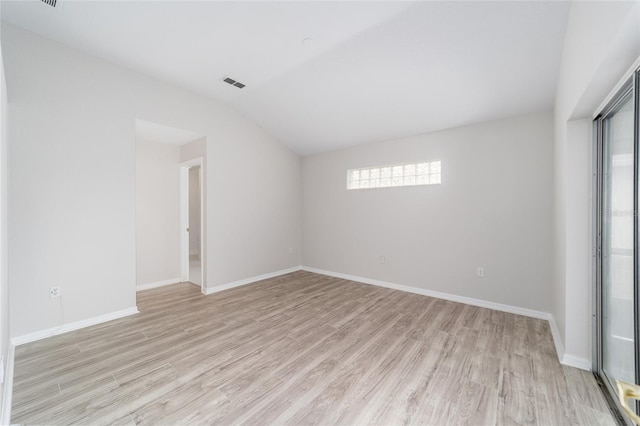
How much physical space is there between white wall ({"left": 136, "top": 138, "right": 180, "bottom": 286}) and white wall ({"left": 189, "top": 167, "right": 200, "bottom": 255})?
8.90 feet

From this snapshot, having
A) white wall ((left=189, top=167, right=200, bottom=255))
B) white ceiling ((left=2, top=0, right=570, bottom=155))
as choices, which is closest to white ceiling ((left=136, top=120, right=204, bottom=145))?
white ceiling ((left=2, top=0, right=570, bottom=155))

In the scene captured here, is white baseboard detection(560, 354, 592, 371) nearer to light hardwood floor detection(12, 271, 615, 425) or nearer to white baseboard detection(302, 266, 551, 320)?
light hardwood floor detection(12, 271, 615, 425)

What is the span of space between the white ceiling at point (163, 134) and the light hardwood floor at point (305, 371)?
2.41 meters

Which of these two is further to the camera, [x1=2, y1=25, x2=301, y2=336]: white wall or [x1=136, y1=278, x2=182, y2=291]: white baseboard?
[x1=136, y1=278, x2=182, y2=291]: white baseboard

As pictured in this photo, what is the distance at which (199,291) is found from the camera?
4.03m

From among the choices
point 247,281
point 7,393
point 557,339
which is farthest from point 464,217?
point 7,393

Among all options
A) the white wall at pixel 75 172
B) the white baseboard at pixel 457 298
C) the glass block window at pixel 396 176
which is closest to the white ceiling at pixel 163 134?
the white wall at pixel 75 172

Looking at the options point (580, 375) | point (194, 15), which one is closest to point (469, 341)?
point (580, 375)

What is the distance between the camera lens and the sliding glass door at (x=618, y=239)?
1.46 meters

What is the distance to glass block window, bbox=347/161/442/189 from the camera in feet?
12.7

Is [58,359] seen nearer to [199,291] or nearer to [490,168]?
[199,291]

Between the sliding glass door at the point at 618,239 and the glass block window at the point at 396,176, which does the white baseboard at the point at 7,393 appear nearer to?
the sliding glass door at the point at 618,239

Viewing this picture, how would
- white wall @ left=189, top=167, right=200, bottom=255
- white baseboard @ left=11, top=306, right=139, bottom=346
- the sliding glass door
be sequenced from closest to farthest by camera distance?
1. the sliding glass door
2. white baseboard @ left=11, top=306, right=139, bottom=346
3. white wall @ left=189, top=167, right=200, bottom=255

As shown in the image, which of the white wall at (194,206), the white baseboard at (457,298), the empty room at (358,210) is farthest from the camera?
the white wall at (194,206)
